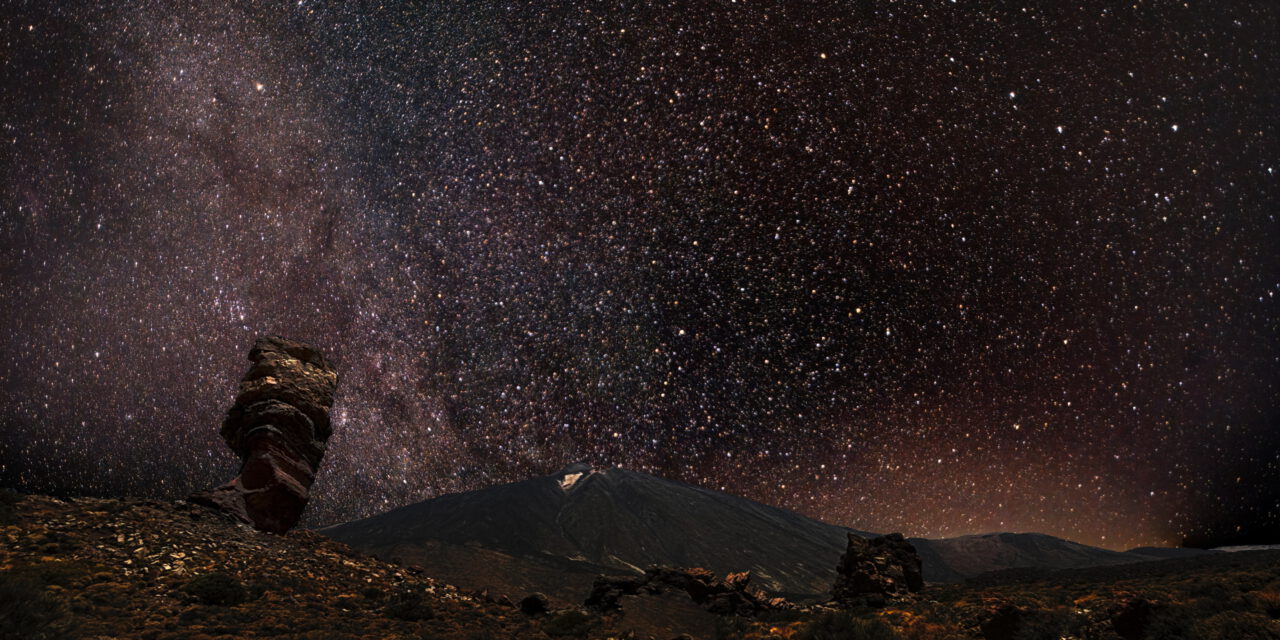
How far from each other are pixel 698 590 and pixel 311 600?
73.2 feet

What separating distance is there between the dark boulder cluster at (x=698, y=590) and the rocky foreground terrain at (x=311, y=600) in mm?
12725

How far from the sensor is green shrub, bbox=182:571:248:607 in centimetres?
1070

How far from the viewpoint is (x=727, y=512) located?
13462cm

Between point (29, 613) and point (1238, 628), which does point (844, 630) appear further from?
point (29, 613)

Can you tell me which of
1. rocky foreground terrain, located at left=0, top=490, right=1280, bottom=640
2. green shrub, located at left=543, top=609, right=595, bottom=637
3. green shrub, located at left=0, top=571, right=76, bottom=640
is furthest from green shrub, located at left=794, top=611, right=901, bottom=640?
green shrub, located at left=0, top=571, right=76, bottom=640

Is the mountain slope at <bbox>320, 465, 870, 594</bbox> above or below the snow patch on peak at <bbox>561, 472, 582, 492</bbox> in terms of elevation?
below

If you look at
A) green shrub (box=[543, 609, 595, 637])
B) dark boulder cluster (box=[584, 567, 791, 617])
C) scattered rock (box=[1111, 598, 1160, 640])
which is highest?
scattered rock (box=[1111, 598, 1160, 640])

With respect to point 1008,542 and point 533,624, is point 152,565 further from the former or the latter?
point 1008,542

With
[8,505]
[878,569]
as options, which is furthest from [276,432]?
[878,569]

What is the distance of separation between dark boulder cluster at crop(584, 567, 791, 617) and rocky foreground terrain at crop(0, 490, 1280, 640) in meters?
12.7

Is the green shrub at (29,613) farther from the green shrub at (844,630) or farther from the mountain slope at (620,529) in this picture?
the mountain slope at (620,529)

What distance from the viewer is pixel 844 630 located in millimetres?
11477

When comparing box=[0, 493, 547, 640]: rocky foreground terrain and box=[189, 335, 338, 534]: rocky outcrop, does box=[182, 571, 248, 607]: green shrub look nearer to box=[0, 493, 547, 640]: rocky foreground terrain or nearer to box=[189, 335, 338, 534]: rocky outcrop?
box=[0, 493, 547, 640]: rocky foreground terrain

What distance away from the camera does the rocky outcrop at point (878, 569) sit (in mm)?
23969
